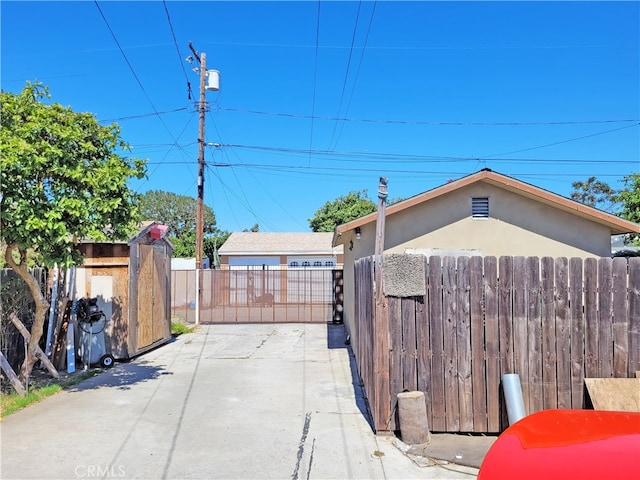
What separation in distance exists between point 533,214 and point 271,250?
64.5ft

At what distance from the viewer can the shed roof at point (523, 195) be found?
9039 mm

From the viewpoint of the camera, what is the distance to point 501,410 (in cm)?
487

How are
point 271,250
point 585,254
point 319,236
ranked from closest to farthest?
point 585,254
point 271,250
point 319,236

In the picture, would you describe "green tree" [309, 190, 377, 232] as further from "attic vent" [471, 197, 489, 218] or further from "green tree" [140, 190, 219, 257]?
"attic vent" [471, 197, 489, 218]

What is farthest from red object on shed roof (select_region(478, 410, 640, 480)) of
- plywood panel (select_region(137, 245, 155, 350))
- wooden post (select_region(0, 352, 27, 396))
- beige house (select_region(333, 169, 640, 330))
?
plywood panel (select_region(137, 245, 155, 350))

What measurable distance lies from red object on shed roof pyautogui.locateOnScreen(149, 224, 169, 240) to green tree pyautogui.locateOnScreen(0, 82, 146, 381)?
13.9 ft

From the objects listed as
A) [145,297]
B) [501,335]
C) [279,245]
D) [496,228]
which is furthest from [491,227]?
[279,245]

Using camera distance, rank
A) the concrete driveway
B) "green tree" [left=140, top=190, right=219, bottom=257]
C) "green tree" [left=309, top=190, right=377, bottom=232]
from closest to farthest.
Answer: the concrete driveway
"green tree" [left=309, top=190, right=377, bottom=232]
"green tree" [left=140, top=190, right=219, bottom=257]

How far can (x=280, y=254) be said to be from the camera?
27.8m

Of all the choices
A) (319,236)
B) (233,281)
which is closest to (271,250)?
(319,236)

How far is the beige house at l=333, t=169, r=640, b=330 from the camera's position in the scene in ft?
31.0

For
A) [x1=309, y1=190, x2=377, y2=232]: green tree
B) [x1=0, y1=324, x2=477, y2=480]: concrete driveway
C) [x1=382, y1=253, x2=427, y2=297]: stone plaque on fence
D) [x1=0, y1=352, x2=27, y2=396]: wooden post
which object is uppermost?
[x1=309, y1=190, x2=377, y2=232]: green tree

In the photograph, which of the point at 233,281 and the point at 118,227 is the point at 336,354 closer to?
the point at 118,227

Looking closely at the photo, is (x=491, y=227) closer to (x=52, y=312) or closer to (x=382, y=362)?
(x=382, y=362)
